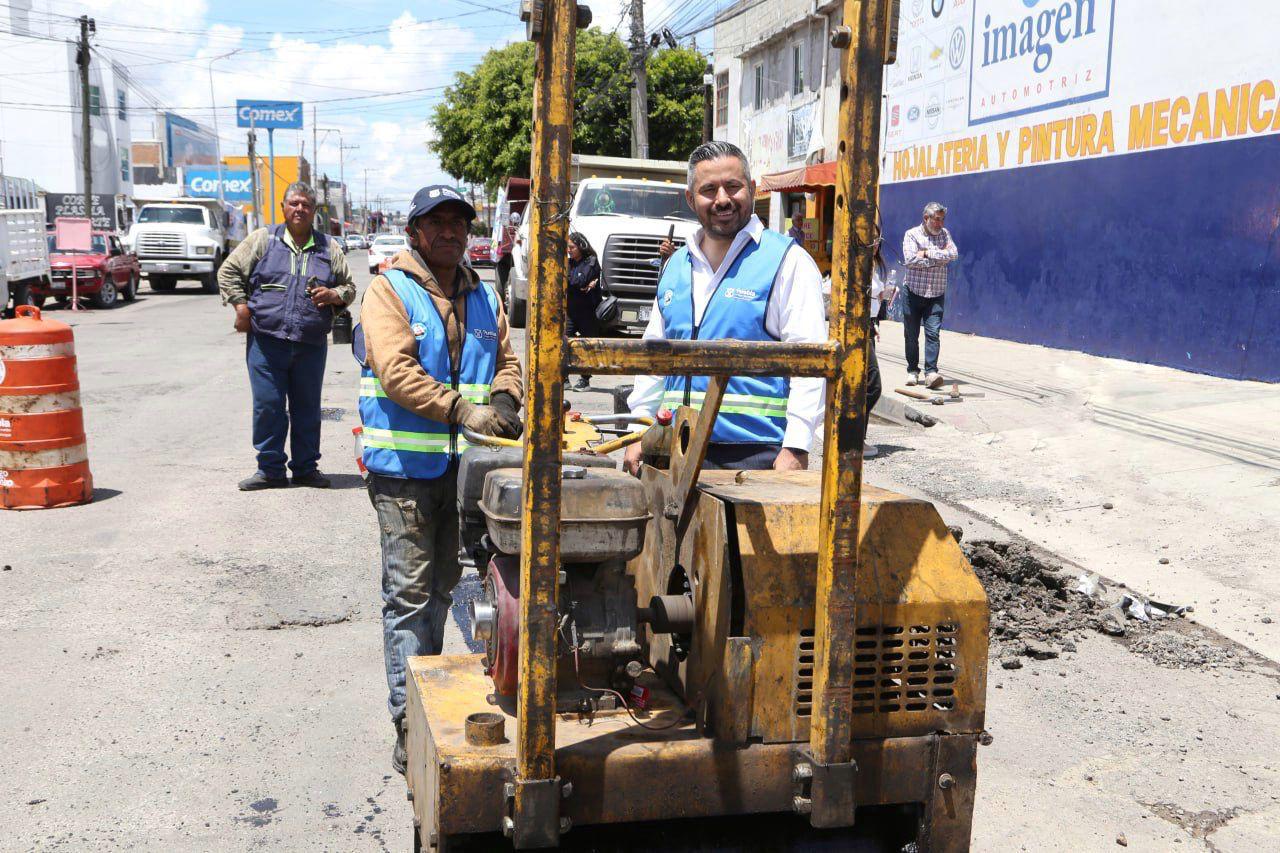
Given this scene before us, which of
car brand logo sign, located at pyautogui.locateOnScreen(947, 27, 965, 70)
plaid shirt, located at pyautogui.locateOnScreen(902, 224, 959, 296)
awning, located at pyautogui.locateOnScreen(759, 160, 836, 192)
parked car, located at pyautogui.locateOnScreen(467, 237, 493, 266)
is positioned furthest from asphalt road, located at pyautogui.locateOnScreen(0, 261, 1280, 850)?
parked car, located at pyautogui.locateOnScreen(467, 237, 493, 266)

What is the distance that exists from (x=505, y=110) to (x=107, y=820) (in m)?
48.0

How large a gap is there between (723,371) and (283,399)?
6.58 meters

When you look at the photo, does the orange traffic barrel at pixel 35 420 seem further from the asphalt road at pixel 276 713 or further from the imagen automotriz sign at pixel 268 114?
the imagen automotriz sign at pixel 268 114

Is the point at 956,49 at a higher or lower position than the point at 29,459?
higher

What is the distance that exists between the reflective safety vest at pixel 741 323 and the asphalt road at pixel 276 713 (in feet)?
5.02

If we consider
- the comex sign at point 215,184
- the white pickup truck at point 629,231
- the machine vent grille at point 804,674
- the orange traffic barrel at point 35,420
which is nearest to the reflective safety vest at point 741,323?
the machine vent grille at point 804,674

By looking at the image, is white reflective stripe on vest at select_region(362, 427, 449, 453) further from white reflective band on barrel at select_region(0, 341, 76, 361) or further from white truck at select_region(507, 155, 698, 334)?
white truck at select_region(507, 155, 698, 334)

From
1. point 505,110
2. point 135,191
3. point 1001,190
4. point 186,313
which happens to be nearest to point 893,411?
point 1001,190

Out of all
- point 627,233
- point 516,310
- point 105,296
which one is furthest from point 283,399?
point 105,296

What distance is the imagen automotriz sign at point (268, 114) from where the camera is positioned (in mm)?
65375

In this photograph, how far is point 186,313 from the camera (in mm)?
25391

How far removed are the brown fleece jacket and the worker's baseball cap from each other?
0.55 feet

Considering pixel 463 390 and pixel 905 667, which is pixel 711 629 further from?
pixel 463 390

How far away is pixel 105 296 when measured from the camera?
26.8m
